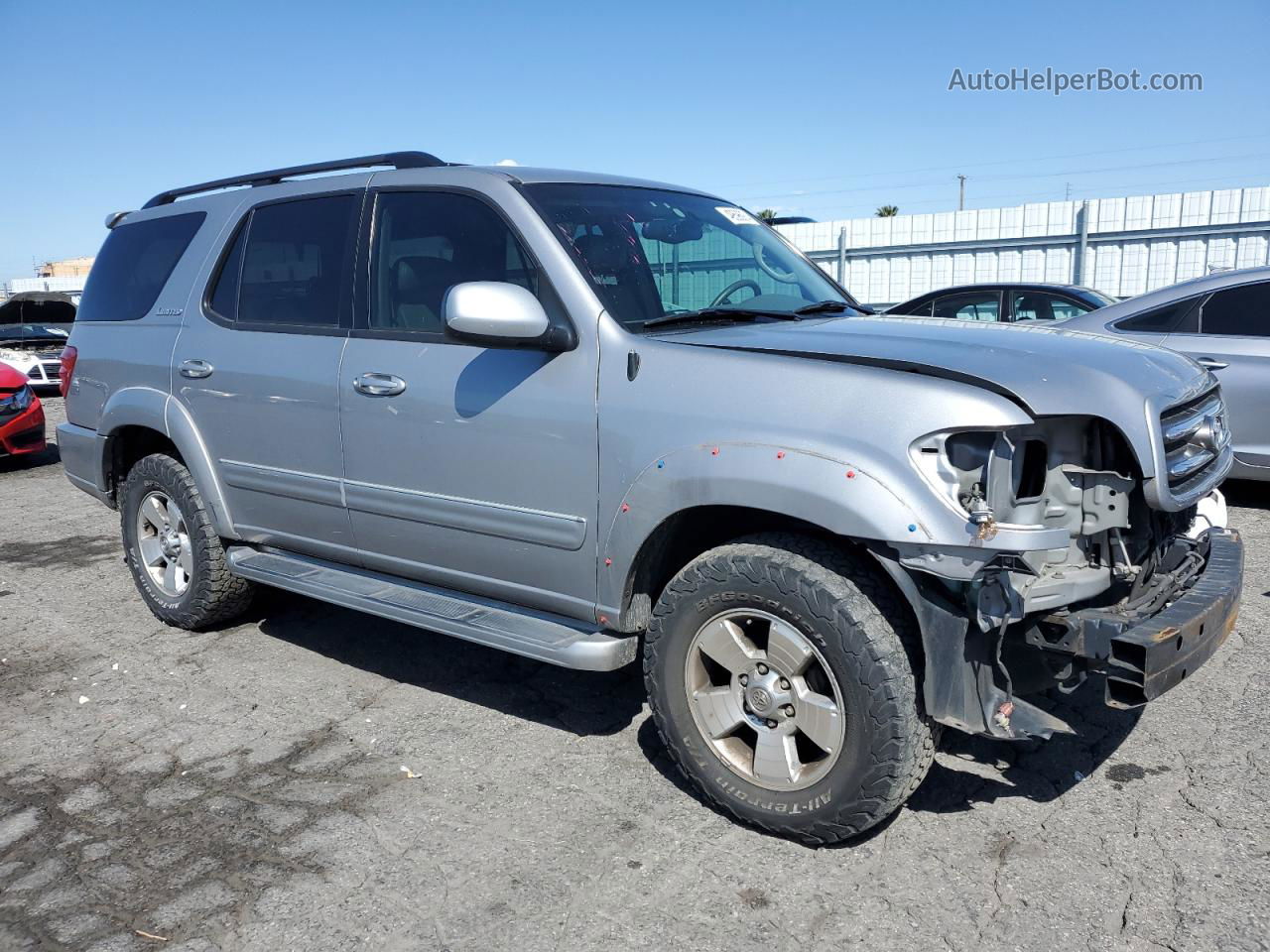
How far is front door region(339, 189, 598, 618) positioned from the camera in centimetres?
333

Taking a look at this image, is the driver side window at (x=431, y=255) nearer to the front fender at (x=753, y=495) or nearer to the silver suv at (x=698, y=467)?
the silver suv at (x=698, y=467)

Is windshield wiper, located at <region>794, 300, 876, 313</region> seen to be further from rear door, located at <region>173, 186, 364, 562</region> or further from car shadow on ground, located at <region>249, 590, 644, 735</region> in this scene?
rear door, located at <region>173, 186, 364, 562</region>

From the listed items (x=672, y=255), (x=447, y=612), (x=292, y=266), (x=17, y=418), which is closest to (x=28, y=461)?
(x=17, y=418)

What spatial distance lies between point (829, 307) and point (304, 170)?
95.5 inches

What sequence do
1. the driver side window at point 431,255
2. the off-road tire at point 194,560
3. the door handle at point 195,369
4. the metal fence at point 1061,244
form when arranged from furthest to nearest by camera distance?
the metal fence at point 1061,244 → the off-road tire at point 194,560 → the door handle at point 195,369 → the driver side window at point 431,255

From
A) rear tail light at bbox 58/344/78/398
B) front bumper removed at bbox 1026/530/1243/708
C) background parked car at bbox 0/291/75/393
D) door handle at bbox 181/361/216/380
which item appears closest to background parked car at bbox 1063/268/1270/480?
front bumper removed at bbox 1026/530/1243/708

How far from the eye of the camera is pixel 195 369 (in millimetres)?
4574

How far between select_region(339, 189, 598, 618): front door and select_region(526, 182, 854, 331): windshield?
0.20 meters

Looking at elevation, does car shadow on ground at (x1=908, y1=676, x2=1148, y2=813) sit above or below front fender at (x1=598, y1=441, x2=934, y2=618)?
below

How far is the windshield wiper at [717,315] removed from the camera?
11.2ft

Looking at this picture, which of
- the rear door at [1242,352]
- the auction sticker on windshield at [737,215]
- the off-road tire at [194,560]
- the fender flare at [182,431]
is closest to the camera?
the auction sticker on windshield at [737,215]

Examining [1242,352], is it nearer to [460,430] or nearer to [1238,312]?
[1238,312]

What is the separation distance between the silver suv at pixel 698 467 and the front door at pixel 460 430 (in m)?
0.01

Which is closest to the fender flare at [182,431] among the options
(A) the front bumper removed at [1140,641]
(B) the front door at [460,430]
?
(B) the front door at [460,430]
